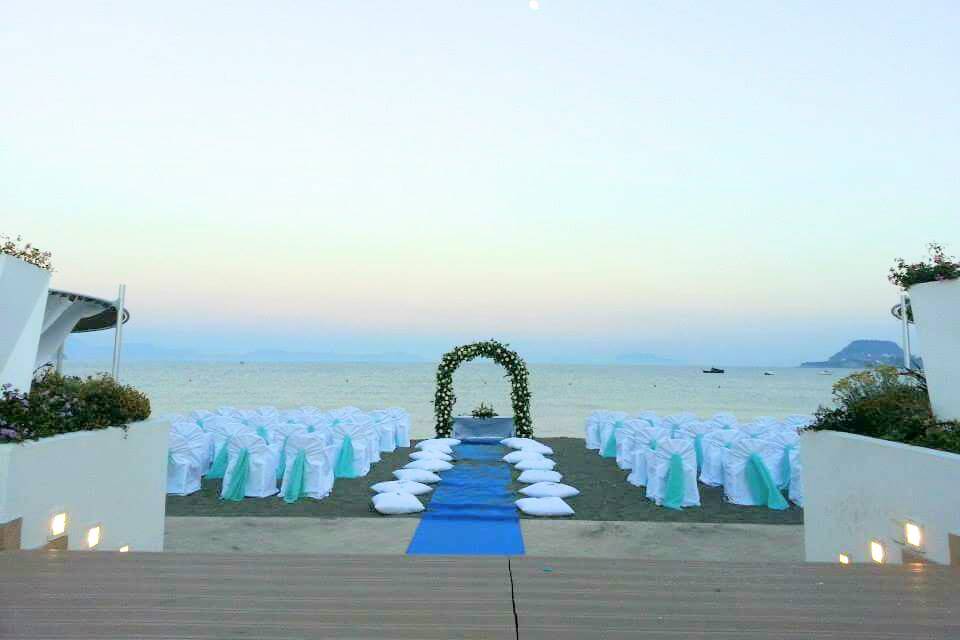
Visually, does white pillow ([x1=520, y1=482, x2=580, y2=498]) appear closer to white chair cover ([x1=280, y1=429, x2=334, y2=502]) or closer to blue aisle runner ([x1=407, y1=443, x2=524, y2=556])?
blue aisle runner ([x1=407, y1=443, x2=524, y2=556])

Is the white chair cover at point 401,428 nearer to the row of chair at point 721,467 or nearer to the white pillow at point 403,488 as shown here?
the row of chair at point 721,467

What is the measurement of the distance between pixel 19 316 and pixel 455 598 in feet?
13.5

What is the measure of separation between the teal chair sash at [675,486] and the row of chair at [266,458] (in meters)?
4.97

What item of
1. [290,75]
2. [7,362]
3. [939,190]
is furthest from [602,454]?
[7,362]

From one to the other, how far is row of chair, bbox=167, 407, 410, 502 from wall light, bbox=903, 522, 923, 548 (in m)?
7.23

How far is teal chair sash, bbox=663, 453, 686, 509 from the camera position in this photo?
336 inches

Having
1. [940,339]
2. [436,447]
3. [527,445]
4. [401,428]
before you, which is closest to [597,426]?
[527,445]

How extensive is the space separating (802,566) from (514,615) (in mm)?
1898

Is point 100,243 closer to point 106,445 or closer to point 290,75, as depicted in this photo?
point 290,75

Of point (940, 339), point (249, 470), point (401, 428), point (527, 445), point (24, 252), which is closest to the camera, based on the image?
point (940, 339)

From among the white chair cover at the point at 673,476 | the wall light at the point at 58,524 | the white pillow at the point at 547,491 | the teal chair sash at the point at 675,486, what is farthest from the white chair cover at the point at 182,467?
the teal chair sash at the point at 675,486

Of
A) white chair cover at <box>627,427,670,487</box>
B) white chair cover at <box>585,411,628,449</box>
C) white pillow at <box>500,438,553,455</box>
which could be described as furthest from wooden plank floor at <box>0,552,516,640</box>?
white chair cover at <box>585,411,628,449</box>

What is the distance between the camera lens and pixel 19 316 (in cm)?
462

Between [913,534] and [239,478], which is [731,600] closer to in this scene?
[913,534]
